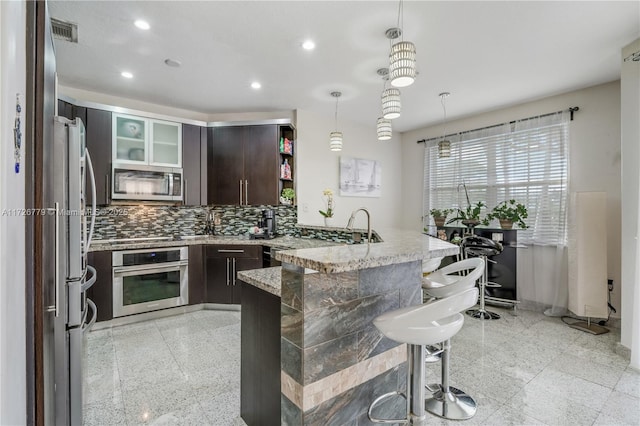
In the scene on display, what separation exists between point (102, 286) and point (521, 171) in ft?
17.4

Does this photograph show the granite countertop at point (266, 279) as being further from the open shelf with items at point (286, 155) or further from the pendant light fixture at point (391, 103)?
the open shelf with items at point (286, 155)

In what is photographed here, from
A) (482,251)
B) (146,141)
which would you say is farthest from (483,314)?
(146,141)

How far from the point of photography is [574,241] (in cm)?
325

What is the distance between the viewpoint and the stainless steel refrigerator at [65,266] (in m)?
1.38

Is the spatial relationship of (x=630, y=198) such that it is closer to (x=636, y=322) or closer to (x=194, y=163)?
(x=636, y=322)

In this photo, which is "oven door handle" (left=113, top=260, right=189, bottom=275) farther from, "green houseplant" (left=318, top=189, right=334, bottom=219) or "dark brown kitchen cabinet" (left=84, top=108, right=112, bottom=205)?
"green houseplant" (left=318, top=189, right=334, bottom=219)

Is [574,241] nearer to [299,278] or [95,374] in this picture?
[299,278]

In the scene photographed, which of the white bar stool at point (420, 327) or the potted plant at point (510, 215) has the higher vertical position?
the potted plant at point (510, 215)

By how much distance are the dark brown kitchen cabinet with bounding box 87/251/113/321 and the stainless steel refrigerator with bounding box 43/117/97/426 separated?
1.81m

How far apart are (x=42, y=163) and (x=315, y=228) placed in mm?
2801

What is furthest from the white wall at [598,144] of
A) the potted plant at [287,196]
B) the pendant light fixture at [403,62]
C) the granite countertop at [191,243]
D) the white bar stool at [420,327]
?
the white bar stool at [420,327]

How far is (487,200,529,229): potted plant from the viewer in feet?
12.2

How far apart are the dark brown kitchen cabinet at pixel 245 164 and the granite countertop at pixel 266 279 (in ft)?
7.81

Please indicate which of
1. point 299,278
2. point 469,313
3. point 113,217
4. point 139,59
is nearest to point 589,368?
point 469,313
